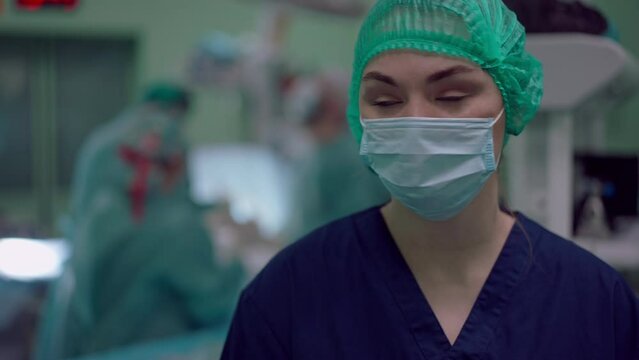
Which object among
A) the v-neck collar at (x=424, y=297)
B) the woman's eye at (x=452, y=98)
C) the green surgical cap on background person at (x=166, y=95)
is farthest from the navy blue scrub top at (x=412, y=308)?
the green surgical cap on background person at (x=166, y=95)

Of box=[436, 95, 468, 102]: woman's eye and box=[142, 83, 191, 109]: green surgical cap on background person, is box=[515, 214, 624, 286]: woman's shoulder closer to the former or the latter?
box=[436, 95, 468, 102]: woman's eye

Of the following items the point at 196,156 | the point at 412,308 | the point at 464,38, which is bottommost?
the point at 196,156

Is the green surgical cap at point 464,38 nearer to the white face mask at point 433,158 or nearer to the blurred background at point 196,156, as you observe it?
the white face mask at point 433,158

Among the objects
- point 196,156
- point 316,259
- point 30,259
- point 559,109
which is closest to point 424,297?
point 316,259

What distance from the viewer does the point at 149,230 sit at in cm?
247

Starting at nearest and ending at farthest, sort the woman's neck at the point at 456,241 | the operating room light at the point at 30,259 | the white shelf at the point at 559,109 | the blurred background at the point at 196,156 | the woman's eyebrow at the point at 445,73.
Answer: the woman's eyebrow at the point at 445,73 < the woman's neck at the point at 456,241 < the white shelf at the point at 559,109 < the blurred background at the point at 196,156 < the operating room light at the point at 30,259

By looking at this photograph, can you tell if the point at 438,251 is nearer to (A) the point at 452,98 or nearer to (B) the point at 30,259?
(A) the point at 452,98

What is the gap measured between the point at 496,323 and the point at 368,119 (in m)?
0.33

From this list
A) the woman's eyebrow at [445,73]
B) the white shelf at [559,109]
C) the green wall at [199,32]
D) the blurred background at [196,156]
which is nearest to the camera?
the woman's eyebrow at [445,73]

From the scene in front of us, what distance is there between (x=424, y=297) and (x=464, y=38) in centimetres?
36

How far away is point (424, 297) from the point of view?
96 cm

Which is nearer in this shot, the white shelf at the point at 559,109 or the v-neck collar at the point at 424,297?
the v-neck collar at the point at 424,297

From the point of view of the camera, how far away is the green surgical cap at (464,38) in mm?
872

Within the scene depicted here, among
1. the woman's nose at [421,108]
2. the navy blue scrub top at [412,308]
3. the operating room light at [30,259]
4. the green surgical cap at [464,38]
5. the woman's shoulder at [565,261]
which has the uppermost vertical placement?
the green surgical cap at [464,38]
